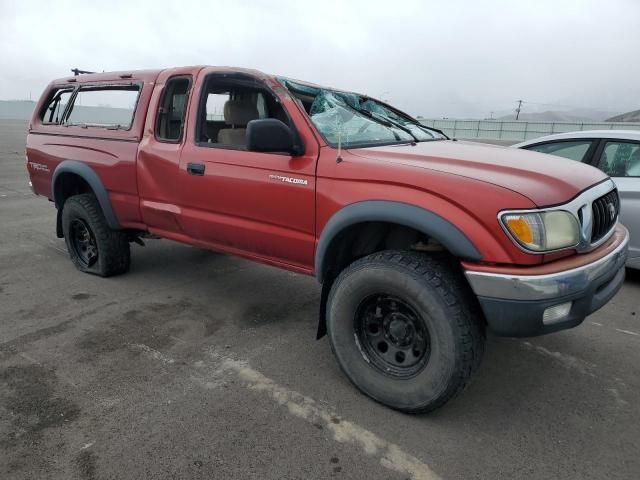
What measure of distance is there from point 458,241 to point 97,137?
3.34 meters

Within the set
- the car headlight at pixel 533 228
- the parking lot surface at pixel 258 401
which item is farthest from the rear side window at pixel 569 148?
the car headlight at pixel 533 228

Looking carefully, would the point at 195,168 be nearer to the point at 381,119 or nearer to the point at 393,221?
the point at 381,119

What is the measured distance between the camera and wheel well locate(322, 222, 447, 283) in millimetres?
2723

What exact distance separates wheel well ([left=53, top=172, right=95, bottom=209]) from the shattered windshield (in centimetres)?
252

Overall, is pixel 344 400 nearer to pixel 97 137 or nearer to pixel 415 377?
pixel 415 377

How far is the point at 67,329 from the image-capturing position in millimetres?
3451

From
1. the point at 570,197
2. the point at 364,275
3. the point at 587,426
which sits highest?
the point at 570,197

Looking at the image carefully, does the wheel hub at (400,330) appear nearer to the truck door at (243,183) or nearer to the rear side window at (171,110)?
the truck door at (243,183)

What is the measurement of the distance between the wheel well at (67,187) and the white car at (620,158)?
4.79 meters

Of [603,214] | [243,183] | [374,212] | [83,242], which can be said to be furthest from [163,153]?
[603,214]

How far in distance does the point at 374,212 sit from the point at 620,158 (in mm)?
3349

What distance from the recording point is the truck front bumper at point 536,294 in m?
2.15

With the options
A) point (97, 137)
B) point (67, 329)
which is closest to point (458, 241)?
point (67, 329)

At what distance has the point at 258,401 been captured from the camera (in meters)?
2.65
